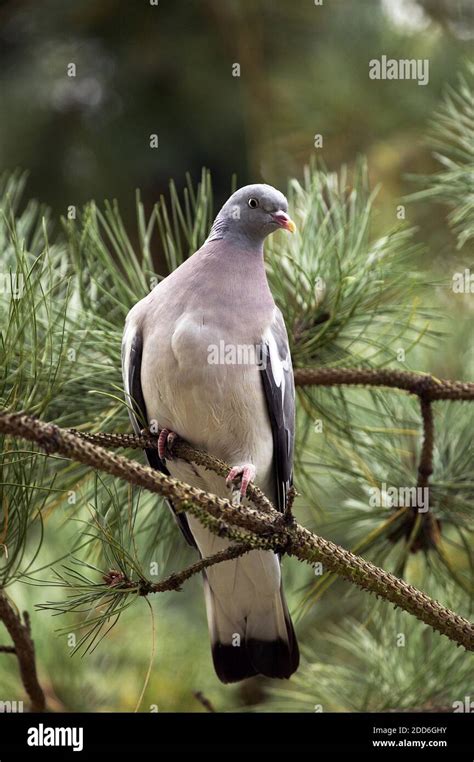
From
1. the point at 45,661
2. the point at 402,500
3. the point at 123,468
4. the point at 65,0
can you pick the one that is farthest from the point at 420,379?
the point at 65,0

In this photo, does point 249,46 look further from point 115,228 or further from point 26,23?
point 115,228

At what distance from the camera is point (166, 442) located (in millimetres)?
1827

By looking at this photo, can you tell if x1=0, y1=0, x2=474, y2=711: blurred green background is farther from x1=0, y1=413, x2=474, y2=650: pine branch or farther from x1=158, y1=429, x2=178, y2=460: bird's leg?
x1=0, y1=413, x2=474, y2=650: pine branch

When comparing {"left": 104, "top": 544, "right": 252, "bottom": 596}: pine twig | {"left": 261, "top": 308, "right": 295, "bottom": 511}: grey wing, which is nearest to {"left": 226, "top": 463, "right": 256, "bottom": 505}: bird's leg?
{"left": 261, "top": 308, "right": 295, "bottom": 511}: grey wing

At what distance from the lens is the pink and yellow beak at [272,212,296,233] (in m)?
1.96

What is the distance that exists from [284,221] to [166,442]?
538mm

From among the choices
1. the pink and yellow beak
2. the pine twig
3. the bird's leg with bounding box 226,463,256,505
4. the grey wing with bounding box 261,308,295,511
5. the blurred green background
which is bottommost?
the pine twig

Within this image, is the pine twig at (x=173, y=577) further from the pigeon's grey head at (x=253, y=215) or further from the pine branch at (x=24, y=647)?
the pigeon's grey head at (x=253, y=215)

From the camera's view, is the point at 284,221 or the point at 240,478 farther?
the point at 284,221

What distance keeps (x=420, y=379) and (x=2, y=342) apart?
2.87 ft

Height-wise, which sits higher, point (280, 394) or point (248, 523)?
point (280, 394)

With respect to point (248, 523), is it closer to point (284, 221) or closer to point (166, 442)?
point (166, 442)

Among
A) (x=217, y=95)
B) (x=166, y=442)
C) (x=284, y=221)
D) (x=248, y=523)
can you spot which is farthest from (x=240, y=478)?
(x=217, y=95)

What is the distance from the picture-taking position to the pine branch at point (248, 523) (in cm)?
116
